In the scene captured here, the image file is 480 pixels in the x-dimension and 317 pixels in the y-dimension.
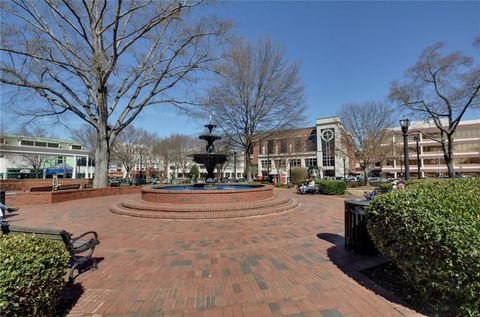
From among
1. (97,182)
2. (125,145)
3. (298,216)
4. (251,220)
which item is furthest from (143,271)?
(125,145)

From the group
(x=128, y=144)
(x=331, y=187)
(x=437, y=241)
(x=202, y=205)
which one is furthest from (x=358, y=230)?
(x=128, y=144)

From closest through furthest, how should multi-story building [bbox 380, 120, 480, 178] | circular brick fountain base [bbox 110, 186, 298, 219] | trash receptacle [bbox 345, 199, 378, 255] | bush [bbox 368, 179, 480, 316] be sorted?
bush [bbox 368, 179, 480, 316] < trash receptacle [bbox 345, 199, 378, 255] < circular brick fountain base [bbox 110, 186, 298, 219] < multi-story building [bbox 380, 120, 480, 178]

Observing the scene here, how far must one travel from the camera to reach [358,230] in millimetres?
4750

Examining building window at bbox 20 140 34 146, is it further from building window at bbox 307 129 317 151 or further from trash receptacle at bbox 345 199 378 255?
building window at bbox 307 129 317 151

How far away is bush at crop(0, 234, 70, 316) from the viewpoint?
2109 mm

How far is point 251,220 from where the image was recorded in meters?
7.79

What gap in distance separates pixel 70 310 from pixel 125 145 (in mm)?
40067

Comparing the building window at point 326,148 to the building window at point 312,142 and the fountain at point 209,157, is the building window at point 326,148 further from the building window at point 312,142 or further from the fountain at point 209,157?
the fountain at point 209,157

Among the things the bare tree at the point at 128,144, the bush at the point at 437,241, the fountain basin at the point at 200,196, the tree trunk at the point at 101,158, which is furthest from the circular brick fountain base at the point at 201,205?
the bare tree at the point at 128,144

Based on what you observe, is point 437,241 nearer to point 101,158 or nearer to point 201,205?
point 201,205

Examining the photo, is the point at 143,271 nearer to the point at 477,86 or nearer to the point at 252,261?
the point at 252,261

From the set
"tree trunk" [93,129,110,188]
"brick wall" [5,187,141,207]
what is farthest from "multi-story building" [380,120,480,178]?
"brick wall" [5,187,141,207]

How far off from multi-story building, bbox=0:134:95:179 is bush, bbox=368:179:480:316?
2075 inches

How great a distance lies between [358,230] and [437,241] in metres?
2.16
